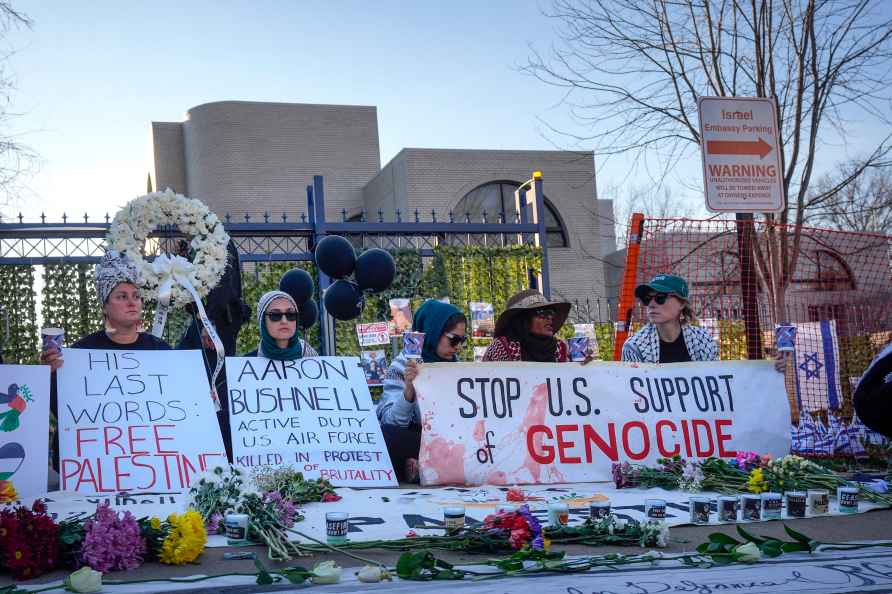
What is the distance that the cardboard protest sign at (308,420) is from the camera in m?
5.22

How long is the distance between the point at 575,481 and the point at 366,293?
742 cm

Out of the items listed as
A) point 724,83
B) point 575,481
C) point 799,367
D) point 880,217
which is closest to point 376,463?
point 575,481

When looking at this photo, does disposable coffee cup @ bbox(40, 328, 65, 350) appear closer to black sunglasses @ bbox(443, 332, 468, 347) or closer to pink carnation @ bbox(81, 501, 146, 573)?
pink carnation @ bbox(81, 501, 146, 573)

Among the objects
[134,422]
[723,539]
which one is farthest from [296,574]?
[134,422]

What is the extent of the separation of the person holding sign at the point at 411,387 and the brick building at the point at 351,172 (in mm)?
18886

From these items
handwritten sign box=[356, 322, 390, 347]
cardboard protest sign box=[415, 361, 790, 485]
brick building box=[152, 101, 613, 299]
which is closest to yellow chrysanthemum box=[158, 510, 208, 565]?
cardboard protest sign box=[415, 361, 790, 485]

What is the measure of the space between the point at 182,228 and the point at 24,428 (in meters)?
2.19

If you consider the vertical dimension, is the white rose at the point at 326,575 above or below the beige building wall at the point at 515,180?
below

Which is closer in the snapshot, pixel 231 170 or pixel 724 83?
pixel 724 83

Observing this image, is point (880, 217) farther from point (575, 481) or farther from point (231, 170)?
point (575, 481)

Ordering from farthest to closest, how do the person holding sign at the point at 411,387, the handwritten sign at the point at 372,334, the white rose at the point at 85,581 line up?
the handwritten sign at the point at 372,334
the person holding sign at the point at 411,387
the white rose at the point at 85,581

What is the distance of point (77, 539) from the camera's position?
3.11m

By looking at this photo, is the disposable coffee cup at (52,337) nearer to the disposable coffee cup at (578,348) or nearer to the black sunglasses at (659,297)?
the disposable coffee cup at (578,348)

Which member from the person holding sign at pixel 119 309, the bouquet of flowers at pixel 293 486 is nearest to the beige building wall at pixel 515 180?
the person holding sign at pixel 119 309
